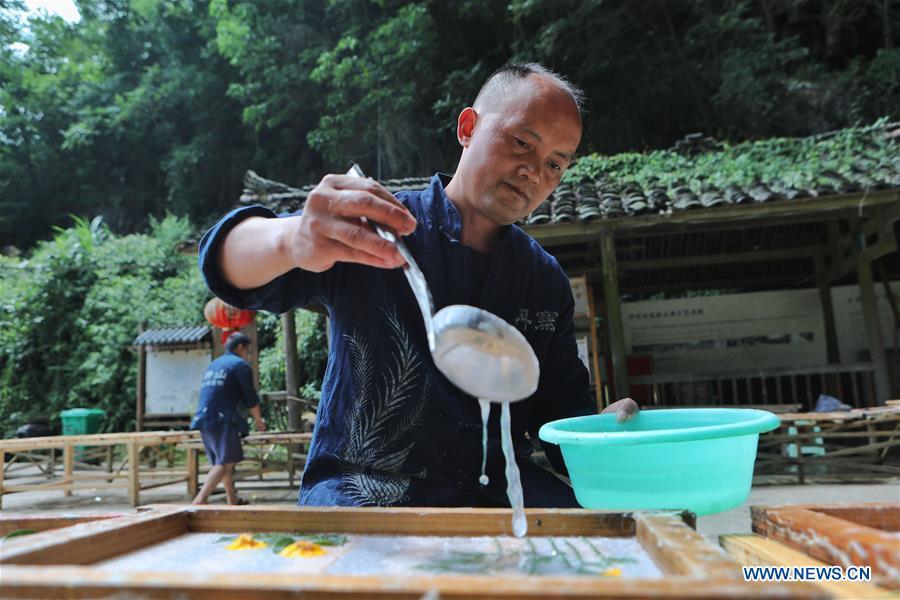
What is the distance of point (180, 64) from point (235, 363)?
18.4 metres

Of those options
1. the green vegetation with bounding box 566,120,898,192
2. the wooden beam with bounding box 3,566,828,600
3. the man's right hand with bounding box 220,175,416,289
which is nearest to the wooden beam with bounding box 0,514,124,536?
the wooden beam with bounding box 3,566,828,600

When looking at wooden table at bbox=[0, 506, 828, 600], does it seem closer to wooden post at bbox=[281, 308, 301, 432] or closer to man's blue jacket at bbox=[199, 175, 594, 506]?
man's blue jacket at bbox=[199, 175, 594, 506]

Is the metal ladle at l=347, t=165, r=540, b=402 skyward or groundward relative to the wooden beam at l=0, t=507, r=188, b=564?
skyward

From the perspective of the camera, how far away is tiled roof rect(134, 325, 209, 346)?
10.1m

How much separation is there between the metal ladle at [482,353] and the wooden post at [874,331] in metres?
7.81

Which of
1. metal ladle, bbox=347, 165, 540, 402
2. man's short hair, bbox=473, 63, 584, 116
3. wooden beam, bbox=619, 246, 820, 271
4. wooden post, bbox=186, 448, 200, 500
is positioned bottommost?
wooden post, bbox=186, 448, 200, 500

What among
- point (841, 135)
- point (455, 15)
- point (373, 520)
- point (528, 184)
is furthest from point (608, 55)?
point (373, 520)

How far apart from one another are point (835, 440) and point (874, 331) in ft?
6.91

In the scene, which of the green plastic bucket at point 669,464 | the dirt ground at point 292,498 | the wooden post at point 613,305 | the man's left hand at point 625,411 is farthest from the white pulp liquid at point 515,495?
the wooden post at point 613,305

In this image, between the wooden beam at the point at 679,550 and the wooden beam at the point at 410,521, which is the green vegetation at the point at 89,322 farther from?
the wooden beam at the point at 679,550

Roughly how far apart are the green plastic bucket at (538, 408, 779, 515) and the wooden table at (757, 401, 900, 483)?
5.29 meters

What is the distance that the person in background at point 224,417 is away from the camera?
21.5ft

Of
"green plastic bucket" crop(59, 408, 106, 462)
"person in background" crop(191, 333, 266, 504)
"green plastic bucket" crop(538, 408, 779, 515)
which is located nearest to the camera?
"green plastic bucket" crop(538, 408, 779, 515)

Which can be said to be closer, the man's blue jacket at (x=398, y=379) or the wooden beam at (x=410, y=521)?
the wooden beam at (x=410, y=521)
